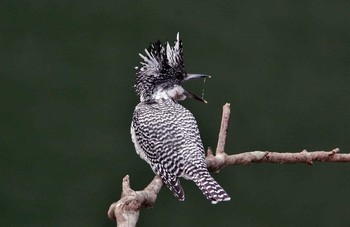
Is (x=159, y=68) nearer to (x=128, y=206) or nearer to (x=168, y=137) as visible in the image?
(x=168, y=137)

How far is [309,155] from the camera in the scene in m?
2.12

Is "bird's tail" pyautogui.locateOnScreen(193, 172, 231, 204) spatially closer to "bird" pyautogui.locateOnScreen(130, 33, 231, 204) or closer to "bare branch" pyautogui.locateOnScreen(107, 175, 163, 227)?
"bird" pyautogui.locateOnScreen(130, 33, 231, 204)

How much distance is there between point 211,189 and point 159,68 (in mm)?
536

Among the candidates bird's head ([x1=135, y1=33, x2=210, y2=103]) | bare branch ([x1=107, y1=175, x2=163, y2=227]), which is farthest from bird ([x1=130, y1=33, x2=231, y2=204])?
Result: bare branch ([x1=107, y1=175, x2=163, y2=227])

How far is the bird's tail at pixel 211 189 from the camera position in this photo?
2.05 m

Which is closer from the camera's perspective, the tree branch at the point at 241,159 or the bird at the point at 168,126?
the tree branch at the point at 241,159

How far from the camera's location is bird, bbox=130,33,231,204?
2182 millimetres

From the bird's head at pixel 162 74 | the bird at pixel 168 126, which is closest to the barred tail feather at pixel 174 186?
the bird at pixel 168 126

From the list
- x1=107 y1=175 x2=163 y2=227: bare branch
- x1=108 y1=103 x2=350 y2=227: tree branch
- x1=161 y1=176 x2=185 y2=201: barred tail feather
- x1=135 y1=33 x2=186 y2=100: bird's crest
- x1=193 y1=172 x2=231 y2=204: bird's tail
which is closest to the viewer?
x1=107 y1=175 x2=163 y2=227: bare branch

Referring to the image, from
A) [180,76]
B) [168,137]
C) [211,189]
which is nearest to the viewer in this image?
[211,189]

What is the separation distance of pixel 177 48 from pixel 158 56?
3.9 inches

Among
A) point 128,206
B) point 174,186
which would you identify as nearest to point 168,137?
point 174,186

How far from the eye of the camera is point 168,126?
2.36 meters

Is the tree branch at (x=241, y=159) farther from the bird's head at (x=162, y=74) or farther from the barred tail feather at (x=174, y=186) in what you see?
the bird's head at (x=162, y=74)
